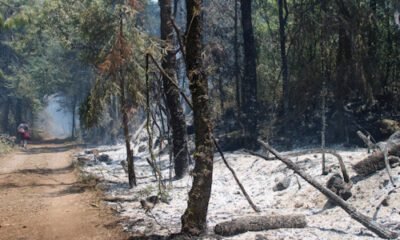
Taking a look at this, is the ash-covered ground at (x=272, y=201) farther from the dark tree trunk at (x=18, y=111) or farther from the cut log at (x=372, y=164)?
the dark tree trunk at (x=18, y=111)

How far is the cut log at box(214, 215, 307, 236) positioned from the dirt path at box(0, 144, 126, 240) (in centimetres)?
206

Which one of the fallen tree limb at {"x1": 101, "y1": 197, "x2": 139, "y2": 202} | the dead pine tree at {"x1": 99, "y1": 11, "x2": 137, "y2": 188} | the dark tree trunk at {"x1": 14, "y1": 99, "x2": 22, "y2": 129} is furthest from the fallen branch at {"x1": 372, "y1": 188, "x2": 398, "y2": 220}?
the dark tree trunk at {"x1": 14, "y1": 99, "x2": 22, "y2": 129}

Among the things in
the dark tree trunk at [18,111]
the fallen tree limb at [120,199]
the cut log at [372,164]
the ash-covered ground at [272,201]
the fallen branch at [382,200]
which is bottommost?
the fallen tree limb at [120,199]

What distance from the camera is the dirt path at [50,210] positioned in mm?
9125

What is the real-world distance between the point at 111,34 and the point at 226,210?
7872 mm

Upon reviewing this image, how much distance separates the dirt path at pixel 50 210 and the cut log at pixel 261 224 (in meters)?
2.06

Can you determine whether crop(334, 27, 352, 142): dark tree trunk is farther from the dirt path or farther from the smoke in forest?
the smoke in forest

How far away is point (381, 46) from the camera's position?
16.1m

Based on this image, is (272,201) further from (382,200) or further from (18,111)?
(18,111)

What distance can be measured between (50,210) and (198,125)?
5.64m

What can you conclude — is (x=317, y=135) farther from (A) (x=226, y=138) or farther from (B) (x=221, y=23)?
(B) (x=221, y=23)

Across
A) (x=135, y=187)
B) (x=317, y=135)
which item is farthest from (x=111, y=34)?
(x=317, y=135)

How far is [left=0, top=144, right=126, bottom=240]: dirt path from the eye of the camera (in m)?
9.12

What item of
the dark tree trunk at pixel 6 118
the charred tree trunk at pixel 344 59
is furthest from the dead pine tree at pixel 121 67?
the dark tree trunk at pixel 6 118
